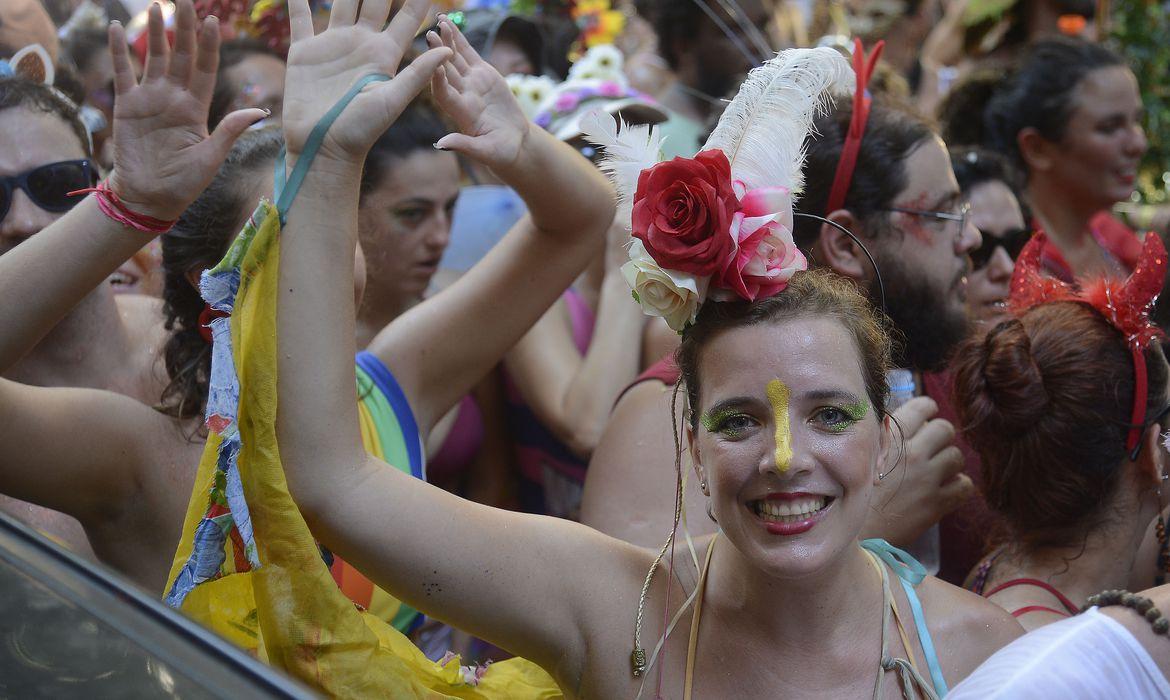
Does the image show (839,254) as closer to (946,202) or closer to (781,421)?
(946,202)

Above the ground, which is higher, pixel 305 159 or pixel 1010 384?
pixel 305 159

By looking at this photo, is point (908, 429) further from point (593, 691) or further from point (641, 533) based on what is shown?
point (593, 691)

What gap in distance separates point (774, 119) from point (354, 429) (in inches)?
32.3

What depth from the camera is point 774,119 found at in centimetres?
185

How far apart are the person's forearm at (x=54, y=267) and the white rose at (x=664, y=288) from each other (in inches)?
31.3

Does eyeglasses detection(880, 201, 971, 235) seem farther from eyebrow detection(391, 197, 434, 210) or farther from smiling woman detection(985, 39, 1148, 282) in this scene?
smiling woman detection(985, 39, 1148, 282)

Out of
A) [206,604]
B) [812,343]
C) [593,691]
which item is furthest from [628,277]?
[206,604]

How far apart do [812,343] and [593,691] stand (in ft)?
2.11

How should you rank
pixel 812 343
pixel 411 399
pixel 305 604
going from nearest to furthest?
pixel 305 604 < pixel 812 343 < pixel 411 399

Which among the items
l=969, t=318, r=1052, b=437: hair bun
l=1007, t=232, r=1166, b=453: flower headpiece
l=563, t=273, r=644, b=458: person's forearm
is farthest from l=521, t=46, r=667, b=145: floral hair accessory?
l=1007, t=232, r=1166, b=453: flower headpiece

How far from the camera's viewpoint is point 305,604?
1667mm

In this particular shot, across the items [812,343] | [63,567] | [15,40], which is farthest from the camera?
[15,40]

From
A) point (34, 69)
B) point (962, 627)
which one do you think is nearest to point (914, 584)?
point (962, 627)

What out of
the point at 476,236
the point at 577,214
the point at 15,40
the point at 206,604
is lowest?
the point at 476,236
